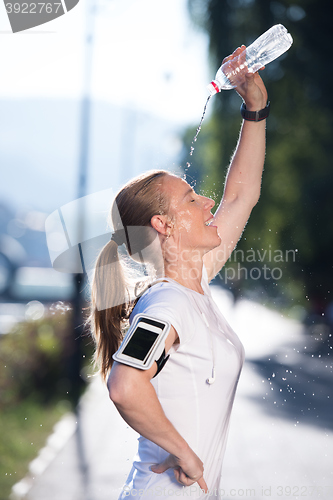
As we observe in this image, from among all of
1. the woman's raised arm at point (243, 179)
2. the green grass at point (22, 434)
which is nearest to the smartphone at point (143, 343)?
the woman's raised arm at point (243, 179)

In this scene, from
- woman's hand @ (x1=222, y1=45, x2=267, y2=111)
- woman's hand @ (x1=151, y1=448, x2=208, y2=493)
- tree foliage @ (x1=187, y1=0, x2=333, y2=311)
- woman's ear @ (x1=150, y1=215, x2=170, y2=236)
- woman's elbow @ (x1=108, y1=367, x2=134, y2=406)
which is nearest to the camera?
woman's elbow @ (x1=108, y1=367, x2=134, y2=406)

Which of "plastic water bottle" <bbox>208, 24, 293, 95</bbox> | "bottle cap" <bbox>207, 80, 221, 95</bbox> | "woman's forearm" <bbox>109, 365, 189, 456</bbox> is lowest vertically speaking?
"woman's forearm" <bbox>109, 365, 189, 456</bbox>

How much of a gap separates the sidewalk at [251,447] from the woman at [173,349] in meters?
2.10

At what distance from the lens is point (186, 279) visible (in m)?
1.69

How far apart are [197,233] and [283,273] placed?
1382 centimetres

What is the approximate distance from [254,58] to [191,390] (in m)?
1.76

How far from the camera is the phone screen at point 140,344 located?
128 cm

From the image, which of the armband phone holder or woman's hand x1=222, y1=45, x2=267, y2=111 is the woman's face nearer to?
the armband phone holder

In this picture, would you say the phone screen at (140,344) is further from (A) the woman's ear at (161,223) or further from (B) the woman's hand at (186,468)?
(A) the woman's ear at (161,223)

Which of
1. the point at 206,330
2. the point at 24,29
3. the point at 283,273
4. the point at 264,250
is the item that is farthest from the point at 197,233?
the point at 283,273

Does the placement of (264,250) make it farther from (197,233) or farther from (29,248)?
(197,233)

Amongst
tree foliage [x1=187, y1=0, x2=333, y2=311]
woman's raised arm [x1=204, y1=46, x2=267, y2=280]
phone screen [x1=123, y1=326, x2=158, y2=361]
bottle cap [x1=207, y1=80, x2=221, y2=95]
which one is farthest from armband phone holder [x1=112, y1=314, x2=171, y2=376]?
tree foliage [x1=187, y1=0, x2=333, y2=311]

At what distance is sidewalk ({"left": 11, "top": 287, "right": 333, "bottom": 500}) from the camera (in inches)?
144

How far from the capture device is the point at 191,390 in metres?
1.47
